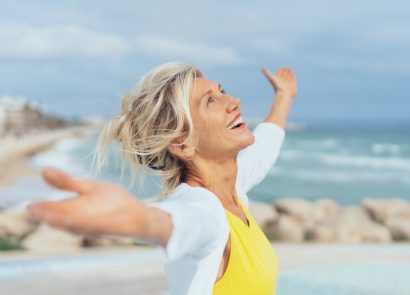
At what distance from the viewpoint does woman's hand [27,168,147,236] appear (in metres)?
0.93

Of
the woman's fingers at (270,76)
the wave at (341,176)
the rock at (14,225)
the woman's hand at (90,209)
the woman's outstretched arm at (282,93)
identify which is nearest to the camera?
the woman's hand at (90,209)

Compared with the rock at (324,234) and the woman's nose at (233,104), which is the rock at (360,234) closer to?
the rock at (324,234)

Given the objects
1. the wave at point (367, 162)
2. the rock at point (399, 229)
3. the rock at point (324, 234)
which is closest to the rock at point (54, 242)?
the rock at point (324, 234)

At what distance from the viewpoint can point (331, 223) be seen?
7543 millimetres

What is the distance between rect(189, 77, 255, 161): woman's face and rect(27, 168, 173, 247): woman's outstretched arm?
62cm

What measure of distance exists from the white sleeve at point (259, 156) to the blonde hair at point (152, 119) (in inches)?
18.7

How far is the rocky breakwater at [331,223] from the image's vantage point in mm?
6488

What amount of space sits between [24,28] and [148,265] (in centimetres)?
4182

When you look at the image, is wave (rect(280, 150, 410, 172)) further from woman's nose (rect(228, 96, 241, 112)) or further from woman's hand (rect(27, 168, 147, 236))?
woman's hand (rect(27, 168, 147, 236))

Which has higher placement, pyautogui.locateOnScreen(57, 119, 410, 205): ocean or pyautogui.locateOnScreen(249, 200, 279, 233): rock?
pyautogui.locateOnScreen(249, 200, 279, 233): rock

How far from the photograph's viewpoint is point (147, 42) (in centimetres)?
4631

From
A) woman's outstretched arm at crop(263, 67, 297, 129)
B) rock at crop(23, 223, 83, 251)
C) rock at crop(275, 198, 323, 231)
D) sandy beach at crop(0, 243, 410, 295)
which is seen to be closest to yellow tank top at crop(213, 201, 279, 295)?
woman's outstretched arm at crop(263, 67, 297, 129)

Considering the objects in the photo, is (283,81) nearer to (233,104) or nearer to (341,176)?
(233,104)

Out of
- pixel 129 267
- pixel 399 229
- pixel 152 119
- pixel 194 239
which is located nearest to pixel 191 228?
pixel 194 239
